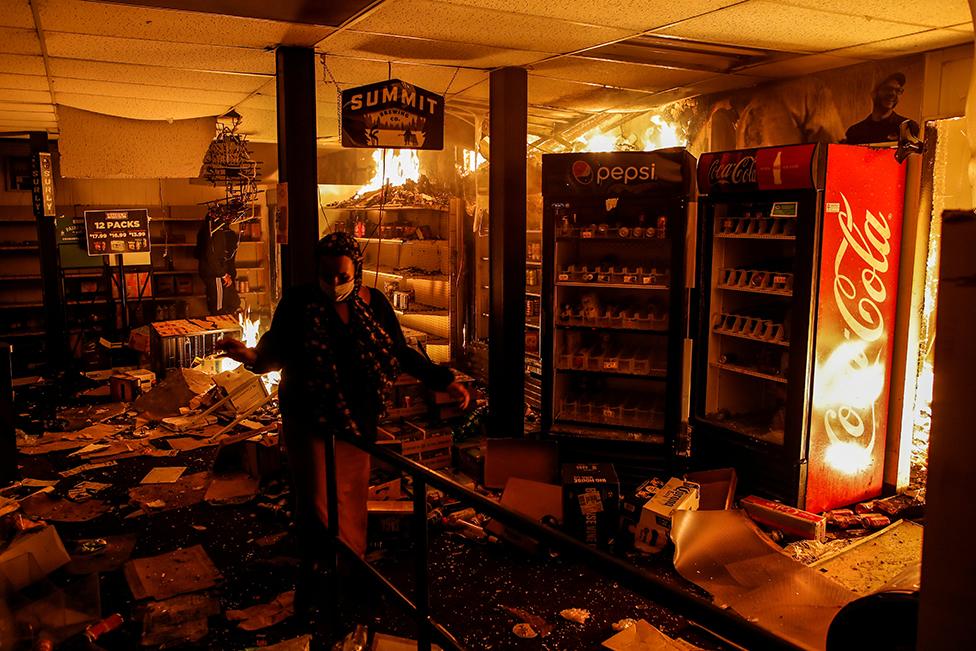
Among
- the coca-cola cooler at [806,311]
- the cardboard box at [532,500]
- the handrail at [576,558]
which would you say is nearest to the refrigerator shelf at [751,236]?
the coca-cola cooler at [806,311]

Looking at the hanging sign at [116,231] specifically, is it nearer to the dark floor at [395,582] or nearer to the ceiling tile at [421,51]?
the dark floor at [395,582]

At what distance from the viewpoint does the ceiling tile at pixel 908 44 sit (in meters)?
4.34

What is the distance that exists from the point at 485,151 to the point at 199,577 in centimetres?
529

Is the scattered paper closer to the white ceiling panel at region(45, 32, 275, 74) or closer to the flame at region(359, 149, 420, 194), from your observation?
the white ceiling panel at region(45, 32, 275, 74)

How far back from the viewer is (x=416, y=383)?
6.16m

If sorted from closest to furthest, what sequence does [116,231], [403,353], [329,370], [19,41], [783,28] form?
[329,370] → [403,353] → [783,28] → [19,41] → [116,231]

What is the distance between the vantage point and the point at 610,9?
3969 mm

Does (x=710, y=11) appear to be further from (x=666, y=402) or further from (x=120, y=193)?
(x=120, y=193)

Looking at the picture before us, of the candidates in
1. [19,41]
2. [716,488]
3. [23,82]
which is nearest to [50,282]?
[23,82]

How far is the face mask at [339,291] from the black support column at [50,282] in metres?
7.43

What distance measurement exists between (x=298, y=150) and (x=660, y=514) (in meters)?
3.44

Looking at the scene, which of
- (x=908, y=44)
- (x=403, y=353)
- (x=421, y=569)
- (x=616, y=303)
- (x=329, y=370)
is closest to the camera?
(x=421, y=569)

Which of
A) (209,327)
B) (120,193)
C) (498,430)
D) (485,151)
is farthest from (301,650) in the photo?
(120,193)

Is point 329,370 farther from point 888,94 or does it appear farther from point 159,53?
point 888,94
